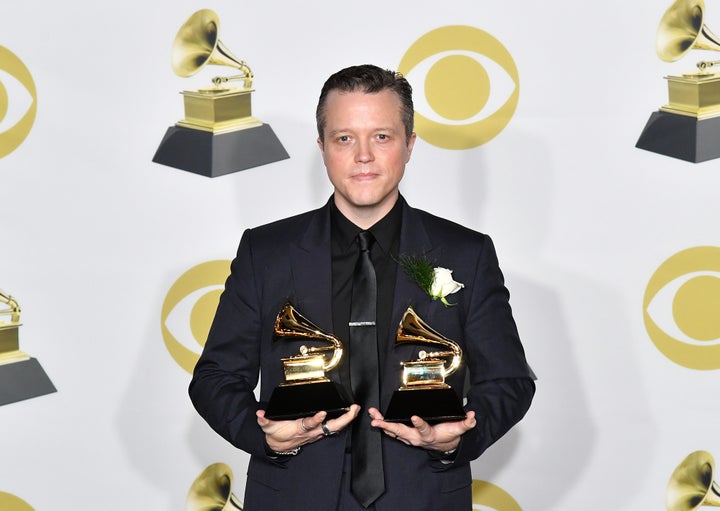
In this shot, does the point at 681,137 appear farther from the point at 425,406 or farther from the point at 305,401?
the point at 305,401

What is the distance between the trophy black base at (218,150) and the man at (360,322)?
740 millimetres

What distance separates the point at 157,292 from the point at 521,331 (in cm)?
99

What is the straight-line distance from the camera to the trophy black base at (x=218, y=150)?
2805 millimetres

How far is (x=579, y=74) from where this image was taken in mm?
2809

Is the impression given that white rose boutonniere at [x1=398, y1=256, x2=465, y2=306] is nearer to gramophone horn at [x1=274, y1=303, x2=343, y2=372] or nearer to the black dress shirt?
the black dress shirt

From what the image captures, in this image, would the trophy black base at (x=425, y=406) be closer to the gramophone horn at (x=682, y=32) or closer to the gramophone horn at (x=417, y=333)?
the gramophone horn at (x=417, y=333)

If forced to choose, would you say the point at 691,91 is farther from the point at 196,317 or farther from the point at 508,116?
the point at 196,317

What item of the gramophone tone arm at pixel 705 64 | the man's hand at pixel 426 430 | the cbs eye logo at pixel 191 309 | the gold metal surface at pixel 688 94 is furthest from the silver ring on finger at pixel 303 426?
the gramophone tone arm at pixel 705 64

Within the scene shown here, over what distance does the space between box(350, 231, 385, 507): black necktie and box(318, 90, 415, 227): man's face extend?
0.19 m

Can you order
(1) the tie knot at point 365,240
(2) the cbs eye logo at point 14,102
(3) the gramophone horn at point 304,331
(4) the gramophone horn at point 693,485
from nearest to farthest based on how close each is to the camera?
(3) the gramophone horn at point 304,331, (1) the tie knot at point 365,240, (2) the cbs eye logo at point 14,102, (4) the gramophone horn at point 693,485

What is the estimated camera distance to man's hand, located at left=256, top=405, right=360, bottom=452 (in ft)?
5.93

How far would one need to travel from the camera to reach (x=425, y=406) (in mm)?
1828

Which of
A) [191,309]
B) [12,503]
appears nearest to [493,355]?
[191,309]

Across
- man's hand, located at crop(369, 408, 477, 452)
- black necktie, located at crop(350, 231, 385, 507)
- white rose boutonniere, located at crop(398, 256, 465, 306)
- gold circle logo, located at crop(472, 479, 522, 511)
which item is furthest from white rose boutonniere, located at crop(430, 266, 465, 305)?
gold circle logo, located at crop(472, 479, 522, 511)
